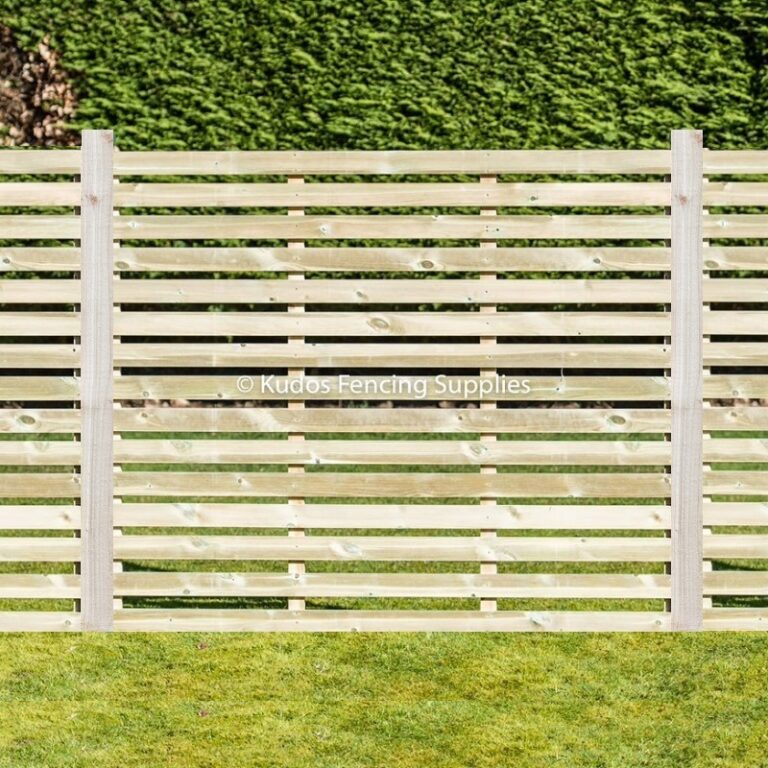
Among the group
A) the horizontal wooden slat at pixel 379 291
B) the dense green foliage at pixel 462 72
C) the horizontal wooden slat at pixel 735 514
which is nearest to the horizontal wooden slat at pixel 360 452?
the horizontal wooden slat at pixel 735 514

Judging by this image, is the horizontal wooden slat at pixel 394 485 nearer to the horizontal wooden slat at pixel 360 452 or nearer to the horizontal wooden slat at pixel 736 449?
the horizontal wooden slat at pixel 360 452

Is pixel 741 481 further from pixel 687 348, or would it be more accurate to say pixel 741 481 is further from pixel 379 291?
pixel 379 291

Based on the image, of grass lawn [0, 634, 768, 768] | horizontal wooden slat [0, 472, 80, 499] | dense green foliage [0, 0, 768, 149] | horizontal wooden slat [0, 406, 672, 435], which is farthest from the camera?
dense green foliage [0, 0, 768, 149]

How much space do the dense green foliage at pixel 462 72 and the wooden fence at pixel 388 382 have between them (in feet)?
14.6

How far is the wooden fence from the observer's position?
5.09 metres

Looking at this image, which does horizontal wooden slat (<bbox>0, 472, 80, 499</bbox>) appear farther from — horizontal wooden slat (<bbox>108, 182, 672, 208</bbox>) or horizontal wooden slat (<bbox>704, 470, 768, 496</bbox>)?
horizontal wooden slat (<bbox>704, 470, 768, 496</bbox>)

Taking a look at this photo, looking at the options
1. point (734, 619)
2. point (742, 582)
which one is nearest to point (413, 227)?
point (742, 582)

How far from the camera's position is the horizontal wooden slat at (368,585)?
514 centimetres

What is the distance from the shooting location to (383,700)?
4.58 metres

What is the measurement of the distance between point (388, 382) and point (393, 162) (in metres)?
0.87

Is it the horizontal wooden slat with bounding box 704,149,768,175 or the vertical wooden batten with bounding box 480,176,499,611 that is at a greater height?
the horizontal wooden slat with bounding box 704,149,768,175

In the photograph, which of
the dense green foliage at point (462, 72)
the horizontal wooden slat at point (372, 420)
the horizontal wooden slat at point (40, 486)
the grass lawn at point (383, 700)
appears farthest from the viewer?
the dense green foliage at point (462, 72)

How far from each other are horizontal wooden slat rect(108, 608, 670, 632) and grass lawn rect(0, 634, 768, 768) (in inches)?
1.8

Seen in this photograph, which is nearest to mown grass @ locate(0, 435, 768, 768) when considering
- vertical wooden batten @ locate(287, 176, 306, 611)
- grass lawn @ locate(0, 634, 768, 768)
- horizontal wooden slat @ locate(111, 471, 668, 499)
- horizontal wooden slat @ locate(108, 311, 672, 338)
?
grass lawn @ locate(0, 634, 768, 768)
